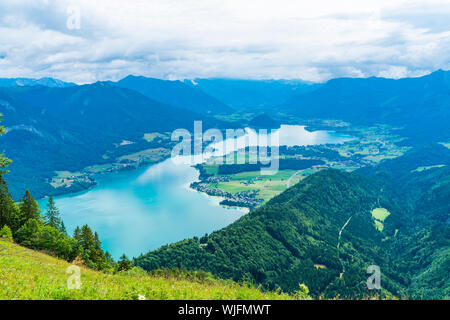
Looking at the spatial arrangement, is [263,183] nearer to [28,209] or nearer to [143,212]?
[143,212]

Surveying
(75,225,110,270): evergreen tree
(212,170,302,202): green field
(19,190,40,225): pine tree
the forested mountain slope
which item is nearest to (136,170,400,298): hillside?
the forested mountain slope

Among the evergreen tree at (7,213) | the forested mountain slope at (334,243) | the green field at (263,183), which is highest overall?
the evergreen tree at (7,213)

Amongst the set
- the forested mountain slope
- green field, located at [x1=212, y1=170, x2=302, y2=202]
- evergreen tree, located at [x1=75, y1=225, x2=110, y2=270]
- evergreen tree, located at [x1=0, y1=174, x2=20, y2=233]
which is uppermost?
evergreen tree, located at [x1=0, y1=174, x2=20, y2=233]

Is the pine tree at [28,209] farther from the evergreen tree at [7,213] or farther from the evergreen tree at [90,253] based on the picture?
the evergreen tree at [90,253]

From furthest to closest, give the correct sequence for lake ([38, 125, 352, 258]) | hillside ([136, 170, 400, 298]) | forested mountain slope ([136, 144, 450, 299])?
lake ([38, 125, 352, 258]), forested mountain slope ([136, 144, 450, 299]), hillside ([136, 170, 400, 298])

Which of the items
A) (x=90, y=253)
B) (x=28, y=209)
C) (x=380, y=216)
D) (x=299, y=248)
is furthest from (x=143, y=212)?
(x=90, y=253)

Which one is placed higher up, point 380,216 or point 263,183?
point 263,183

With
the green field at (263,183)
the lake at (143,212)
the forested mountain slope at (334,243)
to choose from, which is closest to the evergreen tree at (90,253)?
the forested mountain slope at (334,243)

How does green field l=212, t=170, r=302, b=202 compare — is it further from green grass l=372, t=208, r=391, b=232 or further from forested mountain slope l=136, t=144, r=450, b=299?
green grass l=372, t=208, r=391, b=232
